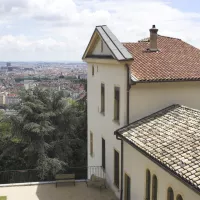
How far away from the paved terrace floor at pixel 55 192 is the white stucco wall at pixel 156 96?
4.08 m

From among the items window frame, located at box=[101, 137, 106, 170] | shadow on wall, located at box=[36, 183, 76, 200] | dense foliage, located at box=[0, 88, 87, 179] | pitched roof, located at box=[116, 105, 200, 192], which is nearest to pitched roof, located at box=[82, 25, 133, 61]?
pitched roof, located at box=[116, 105, 200, 192]

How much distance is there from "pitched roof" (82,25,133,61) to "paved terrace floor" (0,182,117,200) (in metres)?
6.28

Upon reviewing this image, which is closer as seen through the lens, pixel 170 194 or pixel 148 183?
pixel 170 194

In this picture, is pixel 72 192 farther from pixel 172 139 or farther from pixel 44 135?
pixel 44 135

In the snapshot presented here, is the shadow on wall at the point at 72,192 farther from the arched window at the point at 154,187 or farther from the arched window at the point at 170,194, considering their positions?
the arched window at the point at 170,194

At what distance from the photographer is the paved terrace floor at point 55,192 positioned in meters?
16.4

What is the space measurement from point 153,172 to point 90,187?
252 inches

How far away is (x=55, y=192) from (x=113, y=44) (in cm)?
745

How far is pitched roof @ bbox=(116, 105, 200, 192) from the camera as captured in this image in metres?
9.60

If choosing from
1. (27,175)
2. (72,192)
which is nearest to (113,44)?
(72,192)

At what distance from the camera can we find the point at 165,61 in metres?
17.0

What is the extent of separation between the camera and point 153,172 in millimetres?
11773

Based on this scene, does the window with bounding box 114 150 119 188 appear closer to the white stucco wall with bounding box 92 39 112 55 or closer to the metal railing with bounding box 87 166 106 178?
the metal railing with bounding box 87 166 106 178

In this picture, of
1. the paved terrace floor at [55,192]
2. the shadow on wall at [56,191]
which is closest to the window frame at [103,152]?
the paved terrace floor at [55,192]
